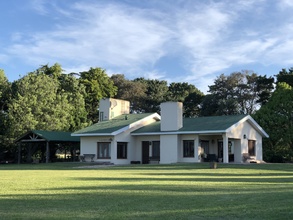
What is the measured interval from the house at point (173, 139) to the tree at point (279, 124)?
74.7 inches

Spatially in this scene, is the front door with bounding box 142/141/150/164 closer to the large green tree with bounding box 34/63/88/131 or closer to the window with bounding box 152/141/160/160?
the window with bounding box 152/141/160/160

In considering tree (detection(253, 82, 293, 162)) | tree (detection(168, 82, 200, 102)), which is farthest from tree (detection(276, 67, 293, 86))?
tree (detection(168, 82, 200, 102))

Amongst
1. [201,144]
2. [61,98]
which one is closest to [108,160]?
[201,144]

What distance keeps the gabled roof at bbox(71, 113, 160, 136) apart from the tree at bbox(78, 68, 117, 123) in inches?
680

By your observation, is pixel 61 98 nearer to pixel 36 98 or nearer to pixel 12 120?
pixel 36 98

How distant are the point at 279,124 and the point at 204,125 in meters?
9.11

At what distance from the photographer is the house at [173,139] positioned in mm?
31203

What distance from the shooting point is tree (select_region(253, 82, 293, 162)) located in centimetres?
3619

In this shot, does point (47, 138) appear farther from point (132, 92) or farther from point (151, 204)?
point (132, 92)

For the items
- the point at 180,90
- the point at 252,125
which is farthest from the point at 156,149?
the point at 180,90

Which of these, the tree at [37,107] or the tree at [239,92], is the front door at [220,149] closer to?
the tree at [37,107]

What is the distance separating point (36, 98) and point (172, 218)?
117 feet

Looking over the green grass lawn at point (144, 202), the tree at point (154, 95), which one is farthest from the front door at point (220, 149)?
the tree at point (154, 95)

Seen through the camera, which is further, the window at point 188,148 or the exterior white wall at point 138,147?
the exterior white wall at point 138,147
